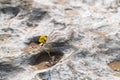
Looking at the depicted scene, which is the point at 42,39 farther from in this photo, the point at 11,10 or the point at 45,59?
the point at 11,10

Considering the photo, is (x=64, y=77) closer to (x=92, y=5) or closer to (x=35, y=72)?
(x=35, y=72)

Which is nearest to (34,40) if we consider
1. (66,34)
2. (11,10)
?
(66,34)

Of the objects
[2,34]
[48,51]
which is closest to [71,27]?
[48,51]

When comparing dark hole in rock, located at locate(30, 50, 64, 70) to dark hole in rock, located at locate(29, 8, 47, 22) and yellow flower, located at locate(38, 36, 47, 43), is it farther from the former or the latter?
dark hole in rock, located at locate(29, 8, 47, 22)

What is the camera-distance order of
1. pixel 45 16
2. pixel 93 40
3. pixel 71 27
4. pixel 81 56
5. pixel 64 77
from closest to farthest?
pixel 64 77, pixel 81 56, pixel 93 40, pixel 71 27, pixel 45 16

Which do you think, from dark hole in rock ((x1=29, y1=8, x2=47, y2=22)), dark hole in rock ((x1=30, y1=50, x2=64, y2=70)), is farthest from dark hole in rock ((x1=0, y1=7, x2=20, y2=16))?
dark hole in rock ((x1=30, y1=50, x2=64, y2=70))

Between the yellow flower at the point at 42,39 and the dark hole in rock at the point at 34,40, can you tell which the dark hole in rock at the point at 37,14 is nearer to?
the dark hole in rock at the point at 34,40
